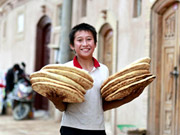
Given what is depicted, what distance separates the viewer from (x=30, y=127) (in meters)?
10.9

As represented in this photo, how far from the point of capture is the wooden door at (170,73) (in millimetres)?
7477

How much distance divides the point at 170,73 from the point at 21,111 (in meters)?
6.60

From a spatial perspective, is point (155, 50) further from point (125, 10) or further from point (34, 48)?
point (34, 48)

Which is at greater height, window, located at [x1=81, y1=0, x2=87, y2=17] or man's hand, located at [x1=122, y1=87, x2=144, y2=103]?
window, located at [x1=81, y1=0, x2=87, y2=17]

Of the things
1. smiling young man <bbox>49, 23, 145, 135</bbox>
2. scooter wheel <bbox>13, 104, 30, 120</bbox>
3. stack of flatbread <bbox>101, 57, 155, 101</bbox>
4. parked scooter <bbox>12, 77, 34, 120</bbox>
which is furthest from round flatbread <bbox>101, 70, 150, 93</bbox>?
scooter wheel <bbox>13, 104, 30, 120</bbox>

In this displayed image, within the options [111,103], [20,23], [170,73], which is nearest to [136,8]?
[170,73]

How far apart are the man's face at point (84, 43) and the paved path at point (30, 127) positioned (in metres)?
6.72

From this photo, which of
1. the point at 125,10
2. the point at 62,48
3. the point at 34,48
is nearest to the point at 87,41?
the point at 125,10

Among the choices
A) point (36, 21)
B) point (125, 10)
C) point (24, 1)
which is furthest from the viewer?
point (24, 1)

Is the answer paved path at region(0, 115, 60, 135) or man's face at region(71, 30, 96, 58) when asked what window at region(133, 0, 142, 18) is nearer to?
paved path at region(0, 115, 60, 135)

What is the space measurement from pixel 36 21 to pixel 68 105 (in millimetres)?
13269

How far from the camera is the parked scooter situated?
12734 mm

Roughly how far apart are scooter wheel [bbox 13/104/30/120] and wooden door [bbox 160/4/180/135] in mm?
5996

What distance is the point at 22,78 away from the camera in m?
12.9
